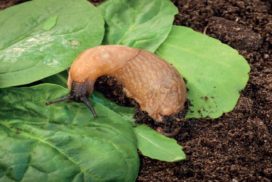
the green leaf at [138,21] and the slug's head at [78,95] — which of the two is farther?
the green leaf at [138,21]

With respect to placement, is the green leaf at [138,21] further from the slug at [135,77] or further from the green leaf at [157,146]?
the green leaf at [157,146]

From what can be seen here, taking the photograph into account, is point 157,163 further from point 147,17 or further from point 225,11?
point 225,11

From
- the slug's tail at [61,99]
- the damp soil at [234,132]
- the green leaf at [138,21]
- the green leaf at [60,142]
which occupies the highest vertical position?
the green leaf at [138,21]

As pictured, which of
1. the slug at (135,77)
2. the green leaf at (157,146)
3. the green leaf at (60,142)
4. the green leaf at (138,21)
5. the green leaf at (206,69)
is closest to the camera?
the green leaf at (60,142)

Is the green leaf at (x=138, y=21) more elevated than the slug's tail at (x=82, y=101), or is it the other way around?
the green leaf at (x=138, y=21)

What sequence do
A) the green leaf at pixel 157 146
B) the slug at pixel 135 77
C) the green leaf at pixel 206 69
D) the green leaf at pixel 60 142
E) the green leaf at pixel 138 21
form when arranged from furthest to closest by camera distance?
the green leaf at pixel 138 21 → the green leaf at pixel 206 69 → the slug at pixel 135 77 → the green leaf at pixel 157 146 → the green leaf at pixel 60 142

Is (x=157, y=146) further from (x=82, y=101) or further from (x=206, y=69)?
(x=206, y=69)

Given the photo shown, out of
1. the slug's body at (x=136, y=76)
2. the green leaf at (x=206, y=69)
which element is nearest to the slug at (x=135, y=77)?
the slug's body at (x=136, y=76)

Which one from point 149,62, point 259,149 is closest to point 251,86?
point 259,149
